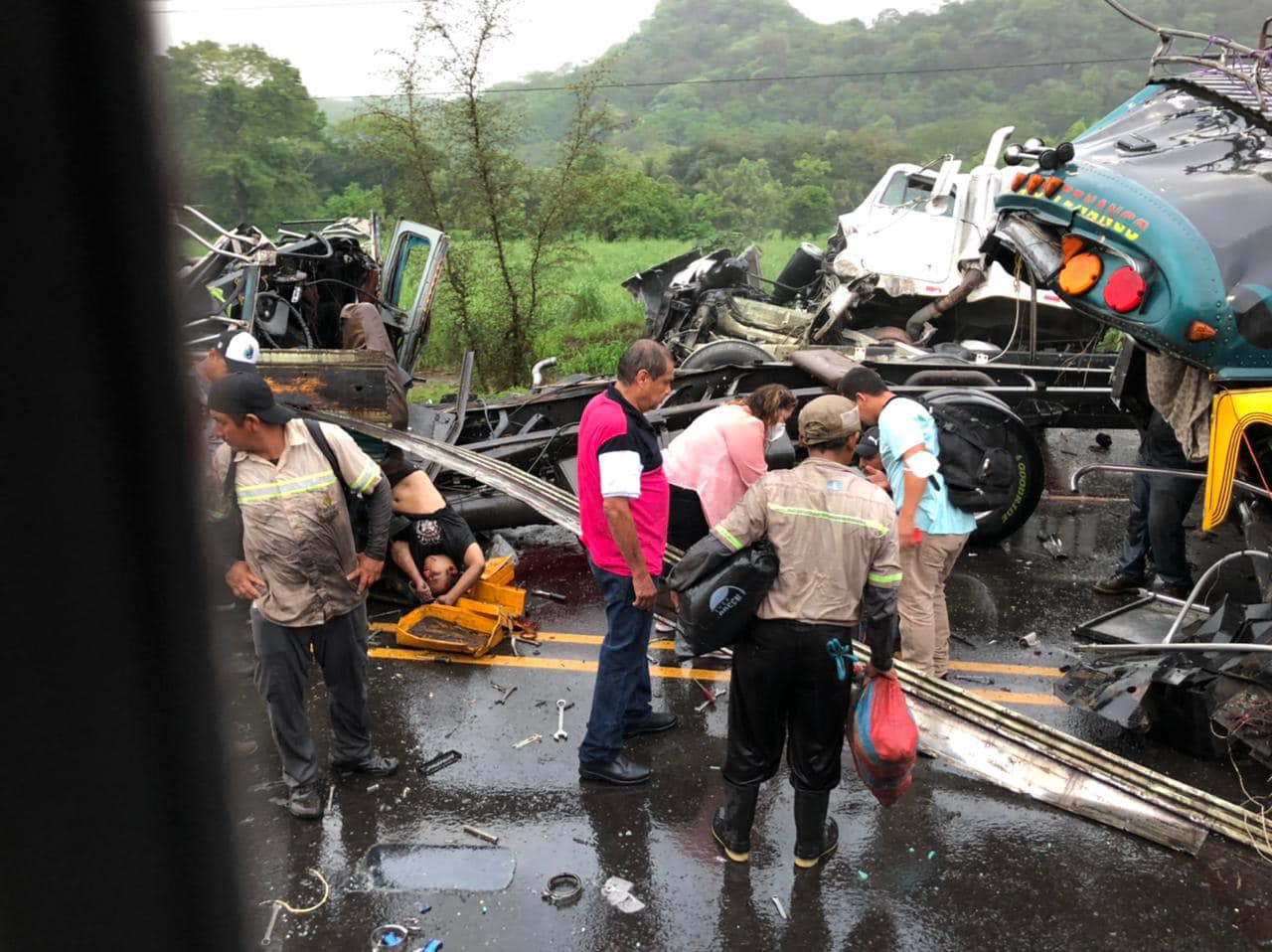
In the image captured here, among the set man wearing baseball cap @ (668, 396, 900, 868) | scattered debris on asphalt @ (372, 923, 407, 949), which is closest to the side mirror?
man wearing baseball cap @ (668, 396, 900, 868)

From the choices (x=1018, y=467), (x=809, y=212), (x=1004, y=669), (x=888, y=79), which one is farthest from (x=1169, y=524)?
(x=888, y=79)

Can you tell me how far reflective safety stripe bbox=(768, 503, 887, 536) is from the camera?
3.44 meters

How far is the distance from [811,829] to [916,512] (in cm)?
168

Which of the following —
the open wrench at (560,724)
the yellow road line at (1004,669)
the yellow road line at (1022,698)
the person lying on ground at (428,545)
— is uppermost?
the person lying on ground at (428,545)

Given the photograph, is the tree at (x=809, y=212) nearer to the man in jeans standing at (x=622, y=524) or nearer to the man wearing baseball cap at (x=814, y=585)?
the man in jeans standing at (x=622, y=524)

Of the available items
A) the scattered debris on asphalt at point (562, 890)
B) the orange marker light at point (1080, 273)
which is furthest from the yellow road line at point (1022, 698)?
the scattered debris on asphalt at point (562, 890)

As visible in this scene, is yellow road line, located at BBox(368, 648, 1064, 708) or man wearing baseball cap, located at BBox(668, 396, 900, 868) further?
yellow road line, located at BBox(368, 648, 1064, 708)

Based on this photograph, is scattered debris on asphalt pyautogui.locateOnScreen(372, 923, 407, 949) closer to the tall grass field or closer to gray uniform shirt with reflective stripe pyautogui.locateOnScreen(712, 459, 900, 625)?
gray uniform shirt with reflective stripe pyautogui.locateOnScreen(712, 459, 900, 625)

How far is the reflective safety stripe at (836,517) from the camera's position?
11.3ft

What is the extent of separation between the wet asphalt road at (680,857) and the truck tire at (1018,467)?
181cm

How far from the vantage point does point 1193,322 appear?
4332 millimetres

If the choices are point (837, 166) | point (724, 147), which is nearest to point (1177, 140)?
point (837, 166)

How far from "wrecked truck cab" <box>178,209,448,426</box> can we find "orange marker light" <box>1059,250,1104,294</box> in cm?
429

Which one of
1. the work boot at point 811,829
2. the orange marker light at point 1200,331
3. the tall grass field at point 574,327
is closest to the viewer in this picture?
the work boot at point 811,829
